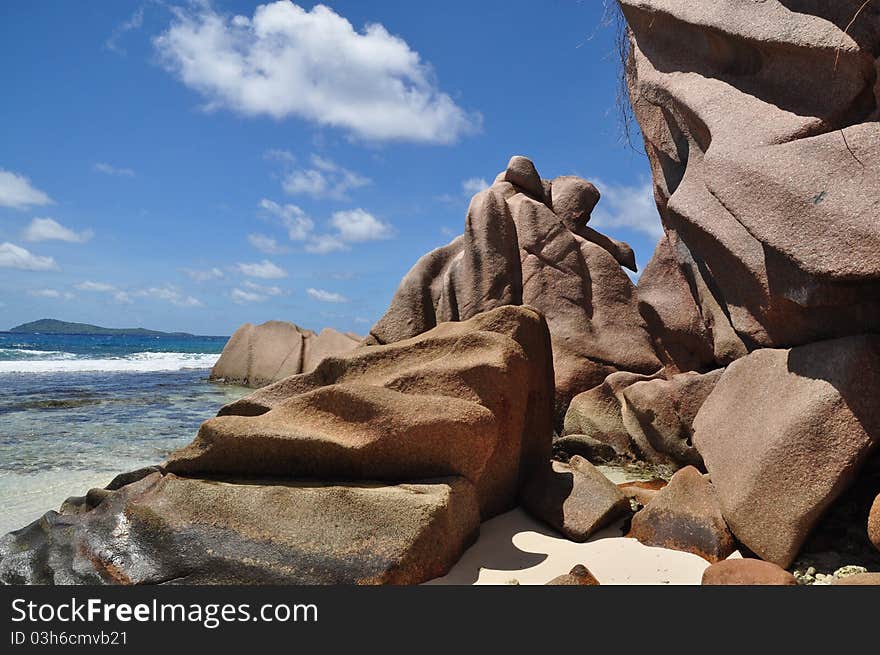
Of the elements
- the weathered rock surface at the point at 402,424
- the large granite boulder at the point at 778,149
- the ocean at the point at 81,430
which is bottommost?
the ocean at the point at 81,430

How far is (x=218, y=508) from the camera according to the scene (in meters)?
3.67

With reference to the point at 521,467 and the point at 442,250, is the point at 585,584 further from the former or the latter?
the point at 442,250

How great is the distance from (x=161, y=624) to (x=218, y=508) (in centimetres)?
90

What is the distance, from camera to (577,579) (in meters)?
3.35

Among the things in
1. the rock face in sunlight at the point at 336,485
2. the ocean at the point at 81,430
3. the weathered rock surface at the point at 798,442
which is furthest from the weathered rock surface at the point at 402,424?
the ocean at the point at 81,430

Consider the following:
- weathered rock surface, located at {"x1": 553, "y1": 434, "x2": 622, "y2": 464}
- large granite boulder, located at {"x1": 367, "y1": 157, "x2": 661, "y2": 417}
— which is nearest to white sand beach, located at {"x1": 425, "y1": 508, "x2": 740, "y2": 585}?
weathered rock surface, located at {"x1": 553, "y1": 434, "x2": 622, "y2": 464}

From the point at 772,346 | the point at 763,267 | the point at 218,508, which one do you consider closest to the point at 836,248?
the point at 763,267

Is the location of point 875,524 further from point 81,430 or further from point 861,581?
point 81,430

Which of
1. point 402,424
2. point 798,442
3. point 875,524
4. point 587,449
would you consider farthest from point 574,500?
point 587,449

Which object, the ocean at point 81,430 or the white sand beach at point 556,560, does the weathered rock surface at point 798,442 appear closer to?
the white sand beach at point 556,560

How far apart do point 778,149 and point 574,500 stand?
253 cm

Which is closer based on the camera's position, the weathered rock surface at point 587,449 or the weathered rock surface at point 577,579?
the weathered rock surface at point 577,579

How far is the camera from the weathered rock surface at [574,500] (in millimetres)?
4355

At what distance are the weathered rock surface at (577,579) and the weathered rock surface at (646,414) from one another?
3258mm
